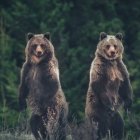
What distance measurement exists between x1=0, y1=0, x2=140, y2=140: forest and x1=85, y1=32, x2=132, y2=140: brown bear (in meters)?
6.08

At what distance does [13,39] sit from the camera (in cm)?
2364

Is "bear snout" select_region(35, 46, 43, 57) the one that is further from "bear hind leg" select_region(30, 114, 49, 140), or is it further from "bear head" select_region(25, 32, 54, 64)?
"bear hind leg" select_region(30, 114, 49, 140)

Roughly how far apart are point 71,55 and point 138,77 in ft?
5.21

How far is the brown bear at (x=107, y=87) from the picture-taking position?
15.6 meters

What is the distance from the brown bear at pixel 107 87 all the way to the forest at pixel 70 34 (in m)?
6.08

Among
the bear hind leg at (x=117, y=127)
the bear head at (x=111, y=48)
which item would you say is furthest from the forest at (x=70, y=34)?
the bear head at (x=111, y=48)

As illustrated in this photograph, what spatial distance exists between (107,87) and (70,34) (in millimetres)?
9353

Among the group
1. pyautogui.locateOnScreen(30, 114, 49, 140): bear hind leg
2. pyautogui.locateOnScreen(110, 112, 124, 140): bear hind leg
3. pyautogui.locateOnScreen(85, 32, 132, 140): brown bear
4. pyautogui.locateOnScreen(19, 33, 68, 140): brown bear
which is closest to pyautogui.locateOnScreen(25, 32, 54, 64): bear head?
pyautogui.locateOnScreen(19, 33, 68, 140): brown bear

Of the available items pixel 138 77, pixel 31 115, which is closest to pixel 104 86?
pixel 31 115

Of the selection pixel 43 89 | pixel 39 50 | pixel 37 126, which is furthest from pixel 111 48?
pixel 37 126

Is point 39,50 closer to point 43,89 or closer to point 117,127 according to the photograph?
point 43,89

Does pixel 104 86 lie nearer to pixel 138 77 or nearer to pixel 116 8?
pixel 138 77

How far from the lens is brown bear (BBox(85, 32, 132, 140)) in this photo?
51.1 feet

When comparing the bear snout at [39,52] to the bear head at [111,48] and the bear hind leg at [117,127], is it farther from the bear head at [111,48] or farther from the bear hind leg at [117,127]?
the bear hind leg at [117,127]
